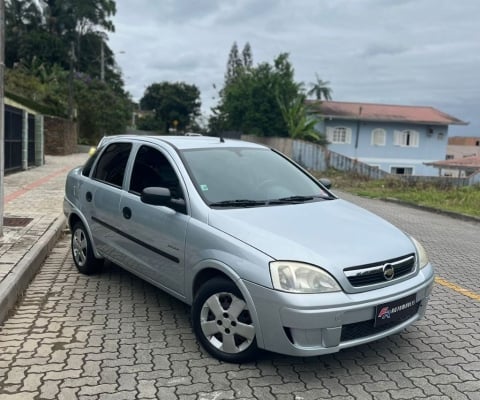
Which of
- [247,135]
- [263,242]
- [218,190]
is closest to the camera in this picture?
[263,242]

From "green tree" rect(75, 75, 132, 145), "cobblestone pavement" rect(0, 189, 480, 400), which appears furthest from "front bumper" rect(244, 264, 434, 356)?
"green tree" rect(75, 75, 132, 145)

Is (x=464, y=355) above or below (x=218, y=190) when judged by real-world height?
below

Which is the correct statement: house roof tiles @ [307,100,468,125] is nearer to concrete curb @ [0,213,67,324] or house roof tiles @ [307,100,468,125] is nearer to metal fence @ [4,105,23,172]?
metal fence @ [4,105,23,172]

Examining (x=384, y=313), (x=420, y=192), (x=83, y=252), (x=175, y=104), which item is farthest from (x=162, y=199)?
(x=175, y=104)

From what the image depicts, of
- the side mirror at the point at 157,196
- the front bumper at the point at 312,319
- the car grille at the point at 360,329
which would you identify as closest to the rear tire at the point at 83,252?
the side mirror at the point at 157,196

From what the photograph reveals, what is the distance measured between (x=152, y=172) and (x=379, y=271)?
7.64ft

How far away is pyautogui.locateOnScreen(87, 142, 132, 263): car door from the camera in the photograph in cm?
507

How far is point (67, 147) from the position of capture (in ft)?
95.1

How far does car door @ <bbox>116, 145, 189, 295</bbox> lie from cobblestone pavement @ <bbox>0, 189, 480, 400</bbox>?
490 mm

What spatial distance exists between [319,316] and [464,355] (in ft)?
5.12

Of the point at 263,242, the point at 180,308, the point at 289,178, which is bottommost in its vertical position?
the point at 180,308

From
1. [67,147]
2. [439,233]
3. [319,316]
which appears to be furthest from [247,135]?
[319,316]

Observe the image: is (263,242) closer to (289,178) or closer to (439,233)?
(289,178)

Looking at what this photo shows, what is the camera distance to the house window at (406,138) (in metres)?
42.1
